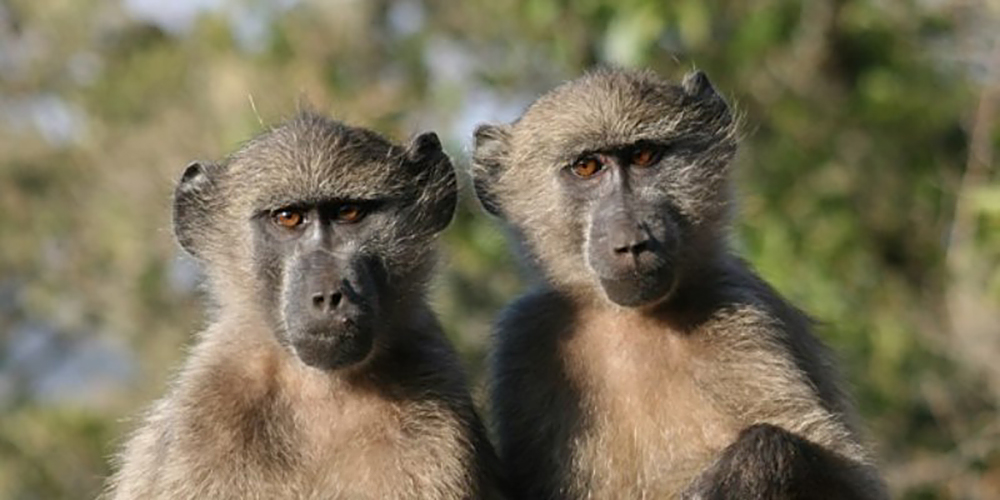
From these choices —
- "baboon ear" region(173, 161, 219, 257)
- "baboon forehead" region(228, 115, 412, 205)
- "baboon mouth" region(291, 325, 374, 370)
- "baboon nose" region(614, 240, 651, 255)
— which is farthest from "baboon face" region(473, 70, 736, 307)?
"baboon ear" region(173, 161, 219, 257)

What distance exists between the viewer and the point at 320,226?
17.4 ft

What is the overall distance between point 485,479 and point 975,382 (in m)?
6.51

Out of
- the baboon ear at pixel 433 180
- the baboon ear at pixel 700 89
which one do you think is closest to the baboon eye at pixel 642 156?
the baboon ear at pixel 700 89

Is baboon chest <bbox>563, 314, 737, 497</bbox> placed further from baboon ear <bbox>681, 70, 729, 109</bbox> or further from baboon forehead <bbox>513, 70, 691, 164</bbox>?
baboon ear <bbox>681, 70, 729, 109</bbox>

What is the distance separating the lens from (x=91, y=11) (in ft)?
82.5

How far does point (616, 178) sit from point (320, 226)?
1028mm

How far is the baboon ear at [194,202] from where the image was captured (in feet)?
18.6

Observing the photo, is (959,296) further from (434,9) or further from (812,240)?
(434,9)

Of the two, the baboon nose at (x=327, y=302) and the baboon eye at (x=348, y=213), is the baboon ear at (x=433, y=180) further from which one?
the baboon nose at (x=327, y=302)

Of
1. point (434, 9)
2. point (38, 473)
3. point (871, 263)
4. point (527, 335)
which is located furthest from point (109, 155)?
point (527, 335)

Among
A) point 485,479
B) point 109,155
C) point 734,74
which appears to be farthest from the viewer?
point 109,155

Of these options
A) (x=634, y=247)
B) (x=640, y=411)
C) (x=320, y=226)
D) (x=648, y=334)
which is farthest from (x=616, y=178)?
(x=320, y=226)

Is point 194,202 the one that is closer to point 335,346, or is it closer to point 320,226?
point 320,226

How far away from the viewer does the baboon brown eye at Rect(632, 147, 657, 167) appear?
19.0 feet
